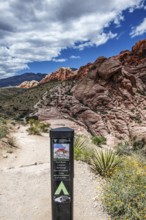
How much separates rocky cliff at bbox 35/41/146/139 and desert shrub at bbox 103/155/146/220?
18.1 m

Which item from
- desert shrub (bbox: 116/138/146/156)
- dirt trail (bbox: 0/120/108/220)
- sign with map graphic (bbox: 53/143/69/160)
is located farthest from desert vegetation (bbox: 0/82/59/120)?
sign with map graphic (bbox: 53/143/69/160)

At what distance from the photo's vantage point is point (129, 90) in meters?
29.4

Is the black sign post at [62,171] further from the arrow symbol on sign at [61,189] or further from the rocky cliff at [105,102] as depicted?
the rocky cliff at [105,102]

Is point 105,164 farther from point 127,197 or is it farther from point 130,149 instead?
point 130,149

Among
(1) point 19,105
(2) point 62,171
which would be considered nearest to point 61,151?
(2) point 62,171

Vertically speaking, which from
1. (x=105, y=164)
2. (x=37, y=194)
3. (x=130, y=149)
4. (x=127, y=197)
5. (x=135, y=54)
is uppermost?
(x=135, y=54)

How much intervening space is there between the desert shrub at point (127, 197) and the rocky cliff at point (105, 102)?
18.1m

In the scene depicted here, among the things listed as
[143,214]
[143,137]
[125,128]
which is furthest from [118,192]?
[125,128]

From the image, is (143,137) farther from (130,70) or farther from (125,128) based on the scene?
(130,70)

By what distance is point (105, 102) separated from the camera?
2759 centimetres

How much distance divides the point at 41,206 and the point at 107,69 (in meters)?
25.2

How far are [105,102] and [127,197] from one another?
74.6 ft

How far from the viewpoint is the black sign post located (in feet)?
13.2

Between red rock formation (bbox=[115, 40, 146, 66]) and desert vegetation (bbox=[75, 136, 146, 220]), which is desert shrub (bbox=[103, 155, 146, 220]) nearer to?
desert vegetation (bbox=[75, 136, 146, 220])
